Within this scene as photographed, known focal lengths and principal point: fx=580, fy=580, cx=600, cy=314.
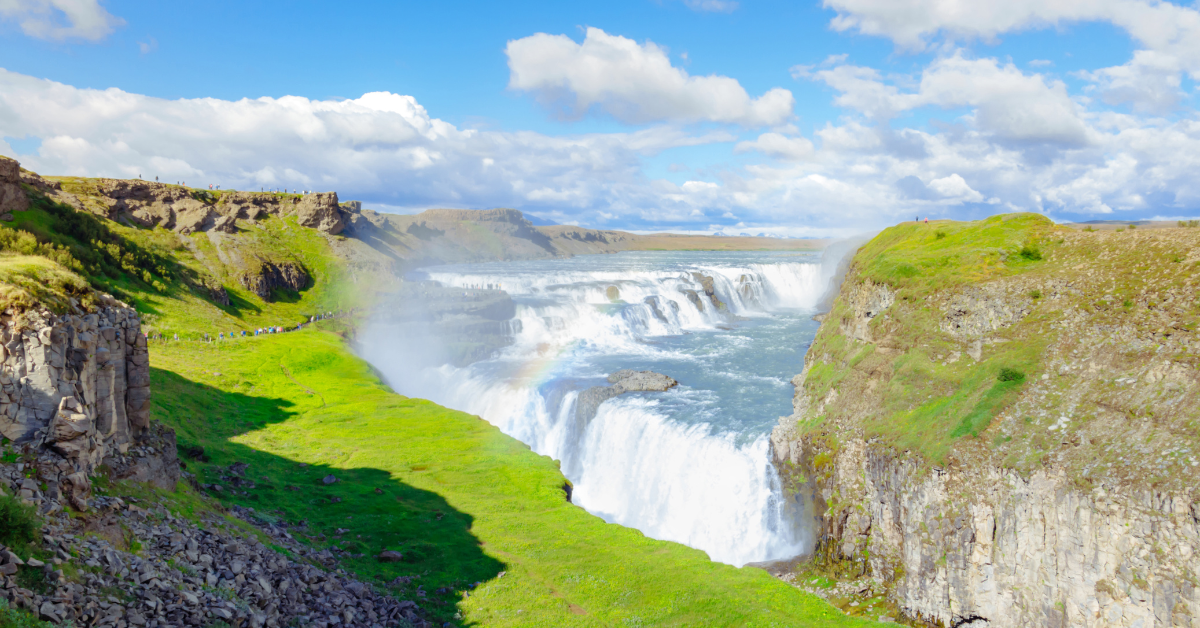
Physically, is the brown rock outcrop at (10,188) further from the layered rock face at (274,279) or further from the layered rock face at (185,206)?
the layered rock face at (274,279)

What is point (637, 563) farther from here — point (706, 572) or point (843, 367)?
point (843, 367)

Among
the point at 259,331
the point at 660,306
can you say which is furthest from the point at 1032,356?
the point at 259,331

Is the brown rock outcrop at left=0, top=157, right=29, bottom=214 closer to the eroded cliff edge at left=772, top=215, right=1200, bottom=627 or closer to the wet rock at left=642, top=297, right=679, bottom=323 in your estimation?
the wet rock at left=642, top=297, right=679, bottom=323

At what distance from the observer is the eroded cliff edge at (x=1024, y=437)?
66.6 feet

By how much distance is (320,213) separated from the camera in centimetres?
12431

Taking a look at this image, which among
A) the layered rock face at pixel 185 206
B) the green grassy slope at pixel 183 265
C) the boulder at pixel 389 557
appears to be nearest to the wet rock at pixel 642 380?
the boulder at pixel 389 557

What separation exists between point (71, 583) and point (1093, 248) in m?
42.8

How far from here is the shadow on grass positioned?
23953 mm

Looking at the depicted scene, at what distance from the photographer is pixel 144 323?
195 feet

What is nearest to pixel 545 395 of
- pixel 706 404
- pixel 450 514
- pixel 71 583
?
pixel 706 404

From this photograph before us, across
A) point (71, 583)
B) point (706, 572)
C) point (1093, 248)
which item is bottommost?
point (706, 572)

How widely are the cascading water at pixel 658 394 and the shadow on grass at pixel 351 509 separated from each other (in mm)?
14255

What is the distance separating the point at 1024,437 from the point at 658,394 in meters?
27.9

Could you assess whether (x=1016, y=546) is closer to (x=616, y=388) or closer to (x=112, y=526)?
(x=112, y=526)
